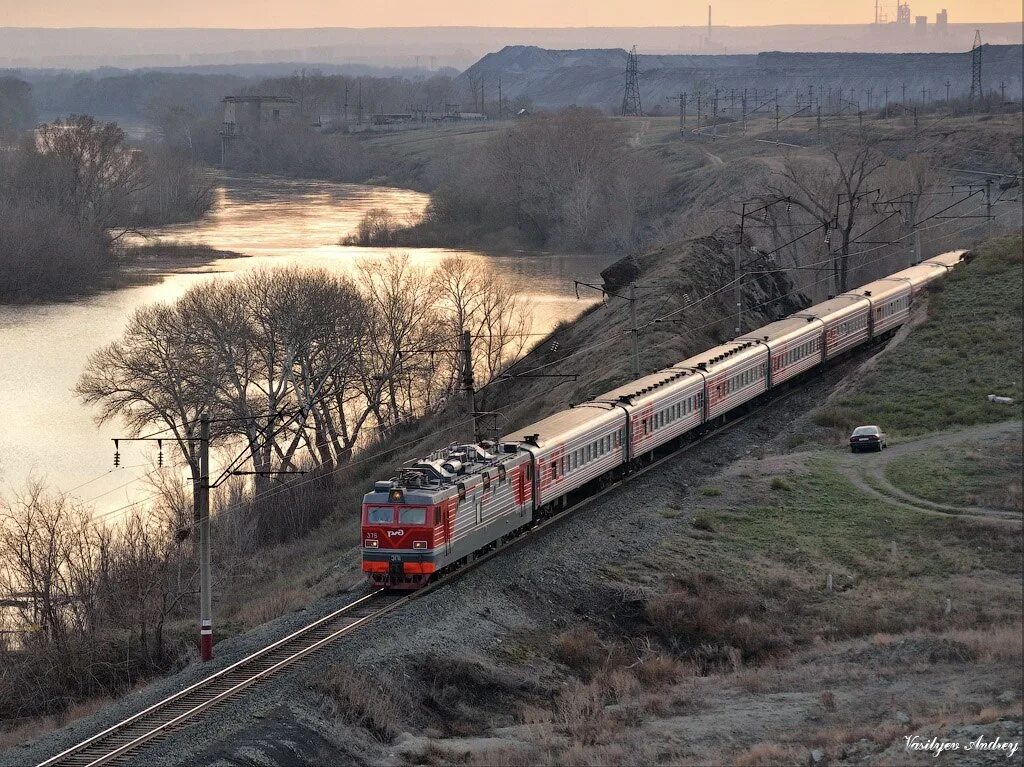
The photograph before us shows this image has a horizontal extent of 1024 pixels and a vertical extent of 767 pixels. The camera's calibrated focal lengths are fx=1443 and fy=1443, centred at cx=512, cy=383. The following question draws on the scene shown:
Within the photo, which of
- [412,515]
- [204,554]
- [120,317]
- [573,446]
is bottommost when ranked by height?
[120,317]

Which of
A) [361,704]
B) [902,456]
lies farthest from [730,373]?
[361,704]

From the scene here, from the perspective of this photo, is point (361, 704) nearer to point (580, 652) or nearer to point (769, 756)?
point (580, 652)

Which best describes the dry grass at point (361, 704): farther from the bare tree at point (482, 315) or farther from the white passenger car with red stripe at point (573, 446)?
the bare tree at point (482, 315)

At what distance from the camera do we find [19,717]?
36.9 m

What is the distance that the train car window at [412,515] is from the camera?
34031 mm

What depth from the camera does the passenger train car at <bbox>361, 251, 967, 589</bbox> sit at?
34.5 m

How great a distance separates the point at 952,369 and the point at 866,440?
1049 centimetres

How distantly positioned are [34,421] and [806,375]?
39.0 meters

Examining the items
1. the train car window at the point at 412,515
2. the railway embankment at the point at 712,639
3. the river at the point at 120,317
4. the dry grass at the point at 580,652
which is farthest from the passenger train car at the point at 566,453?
the river at the point at 120,317

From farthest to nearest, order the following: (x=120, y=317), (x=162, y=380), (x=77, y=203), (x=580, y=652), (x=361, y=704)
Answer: (x=77, y=203) < (x=120, y=317) < (x=162, y=380) < (x=580, y=652) < (x=361, y=704)

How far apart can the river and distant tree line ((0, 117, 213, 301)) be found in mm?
4140

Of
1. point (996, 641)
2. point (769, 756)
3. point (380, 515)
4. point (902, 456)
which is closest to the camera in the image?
point (769, 756)

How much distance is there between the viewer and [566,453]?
42062mm

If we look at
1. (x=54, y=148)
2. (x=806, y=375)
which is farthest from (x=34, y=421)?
(x=54, y=148)
